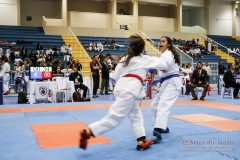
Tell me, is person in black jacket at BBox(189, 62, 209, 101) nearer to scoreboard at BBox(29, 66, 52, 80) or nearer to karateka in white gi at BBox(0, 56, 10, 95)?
scoreboard at BBox(29, 66, 52, 80)

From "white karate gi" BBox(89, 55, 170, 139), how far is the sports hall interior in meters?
0.40

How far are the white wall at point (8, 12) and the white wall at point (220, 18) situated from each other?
18.5m

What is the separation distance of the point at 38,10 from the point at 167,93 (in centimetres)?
2237

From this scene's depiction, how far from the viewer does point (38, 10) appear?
2480cm

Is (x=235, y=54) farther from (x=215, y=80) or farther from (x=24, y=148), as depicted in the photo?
(x=24, y=148)

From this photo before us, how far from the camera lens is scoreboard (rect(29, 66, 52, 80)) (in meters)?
10.4

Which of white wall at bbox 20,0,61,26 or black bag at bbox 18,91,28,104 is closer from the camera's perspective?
black bag at bbox 18,91,28,104

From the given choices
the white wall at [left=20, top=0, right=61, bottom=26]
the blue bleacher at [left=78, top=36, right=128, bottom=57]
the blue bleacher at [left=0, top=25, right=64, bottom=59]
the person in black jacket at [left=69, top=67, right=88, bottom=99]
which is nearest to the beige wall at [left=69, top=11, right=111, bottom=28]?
the white wall at [left=20, top=0, right=61, bottom=26]

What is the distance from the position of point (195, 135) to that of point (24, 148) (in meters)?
2.81

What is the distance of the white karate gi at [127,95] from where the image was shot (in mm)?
3840

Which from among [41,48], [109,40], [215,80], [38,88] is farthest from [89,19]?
[38,88]

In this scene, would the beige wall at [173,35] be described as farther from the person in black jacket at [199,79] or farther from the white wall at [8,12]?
the person in black jacket at [199,79]

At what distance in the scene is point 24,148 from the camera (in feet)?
13.8

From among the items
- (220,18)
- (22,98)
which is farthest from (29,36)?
(220,18)
